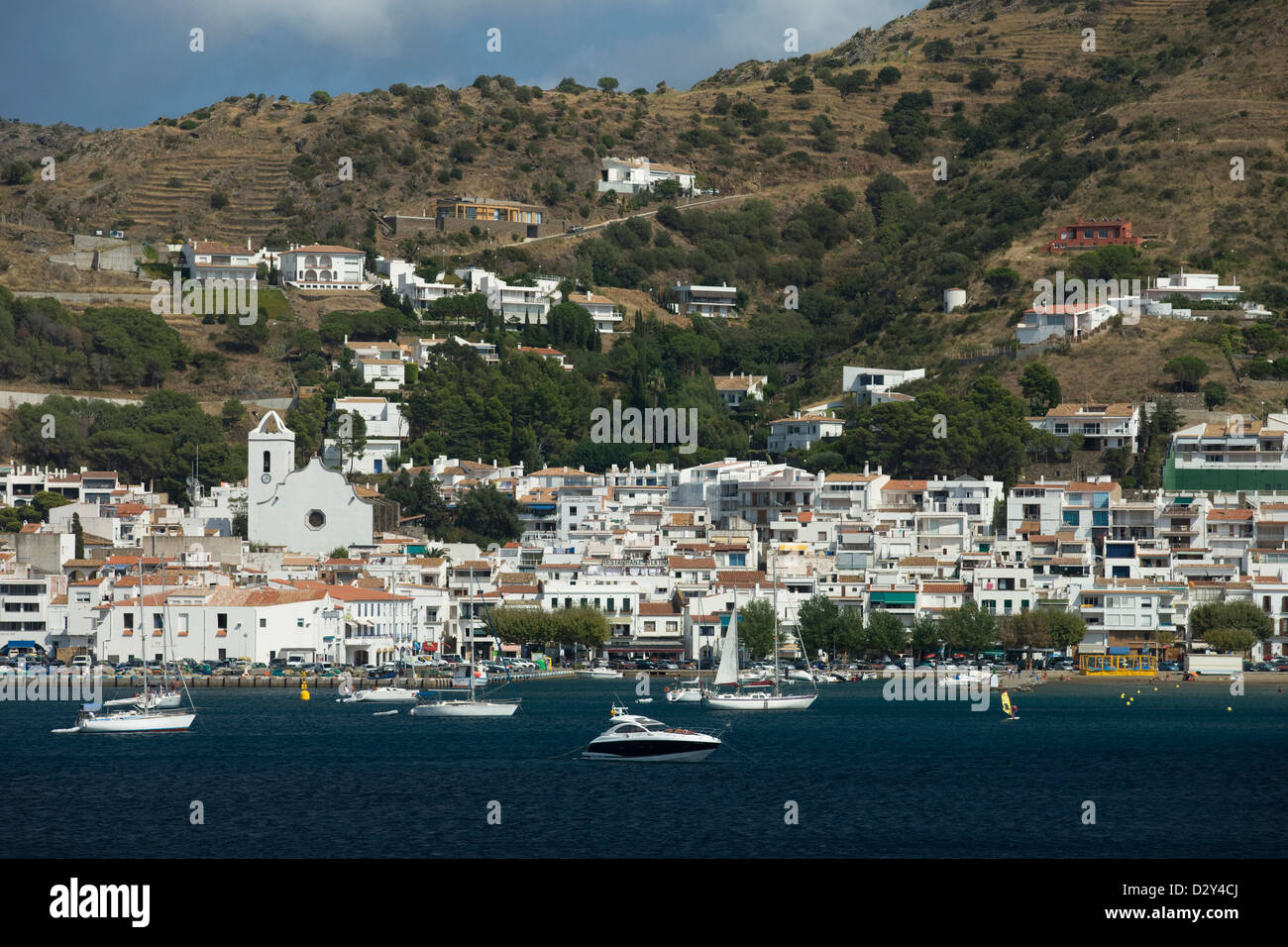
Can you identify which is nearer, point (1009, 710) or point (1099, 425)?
point (1009, 710)

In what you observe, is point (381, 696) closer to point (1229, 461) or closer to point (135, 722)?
point (135, 722)

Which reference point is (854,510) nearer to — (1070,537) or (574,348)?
(1070,537)

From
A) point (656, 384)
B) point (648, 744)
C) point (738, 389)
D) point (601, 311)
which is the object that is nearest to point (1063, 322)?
point (738, 389)

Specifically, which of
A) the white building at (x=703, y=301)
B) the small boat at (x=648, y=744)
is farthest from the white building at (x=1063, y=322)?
the small boat at (x=648, y=744)

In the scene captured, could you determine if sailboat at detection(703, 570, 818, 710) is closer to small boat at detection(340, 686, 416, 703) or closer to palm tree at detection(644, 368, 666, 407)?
small boat at detection(340, 686, 416, 703)

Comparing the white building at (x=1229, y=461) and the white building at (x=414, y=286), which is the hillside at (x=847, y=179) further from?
the white building at (x=1229, y=461)

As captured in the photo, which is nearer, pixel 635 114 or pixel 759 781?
pixel 759 781
